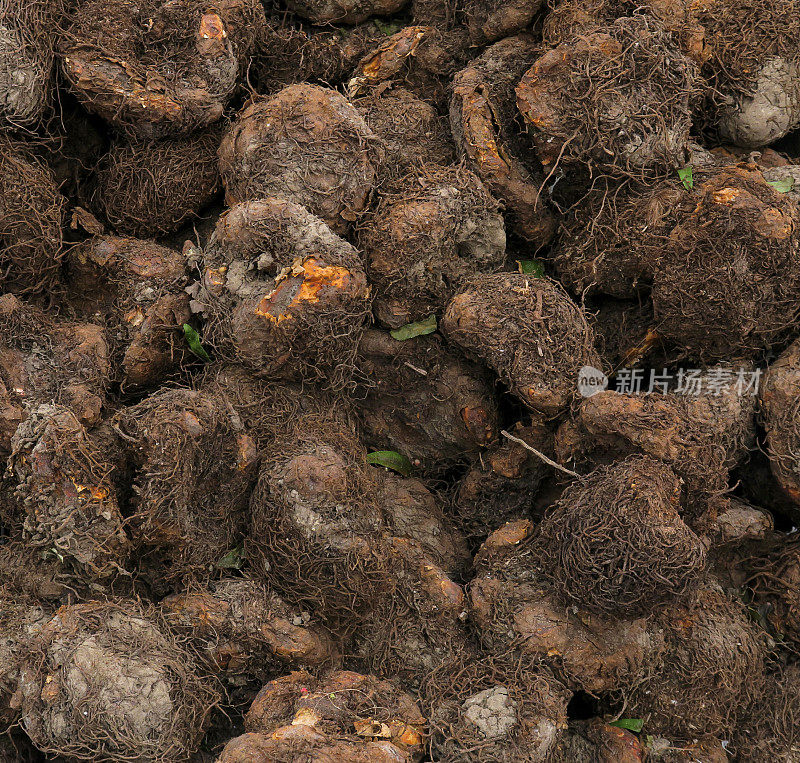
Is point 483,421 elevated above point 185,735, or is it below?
above

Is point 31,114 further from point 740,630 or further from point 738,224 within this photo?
point 740,630

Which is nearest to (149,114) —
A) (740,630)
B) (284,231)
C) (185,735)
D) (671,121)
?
(284,231)

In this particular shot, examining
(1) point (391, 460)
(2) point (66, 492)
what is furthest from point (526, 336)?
(2) point (66, 492)

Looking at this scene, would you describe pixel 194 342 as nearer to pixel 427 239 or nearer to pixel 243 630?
pixel 427 239

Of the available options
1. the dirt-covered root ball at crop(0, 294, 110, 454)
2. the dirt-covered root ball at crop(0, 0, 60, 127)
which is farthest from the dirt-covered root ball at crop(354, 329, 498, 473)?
the dirt-covered root ball at crop(0, 0, 60, 127)

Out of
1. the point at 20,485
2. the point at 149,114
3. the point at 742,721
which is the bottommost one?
the point at 742,721

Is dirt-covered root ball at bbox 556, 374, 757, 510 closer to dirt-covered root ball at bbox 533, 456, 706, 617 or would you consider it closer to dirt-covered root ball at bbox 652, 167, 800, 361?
dirt-covered root ball at bbox 533, 456, 706, 617
